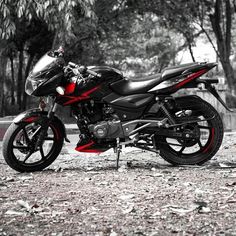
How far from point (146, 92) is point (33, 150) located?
148 cm

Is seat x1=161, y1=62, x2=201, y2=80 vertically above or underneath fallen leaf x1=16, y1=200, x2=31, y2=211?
above

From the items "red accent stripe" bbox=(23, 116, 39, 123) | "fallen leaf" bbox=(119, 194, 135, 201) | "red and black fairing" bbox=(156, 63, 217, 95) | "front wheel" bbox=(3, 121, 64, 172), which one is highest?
"red and black fairing" bbox=(156, 63, 217, 95)

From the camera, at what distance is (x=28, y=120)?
21.3 feet

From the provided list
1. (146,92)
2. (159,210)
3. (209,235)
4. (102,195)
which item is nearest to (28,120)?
(146,92)

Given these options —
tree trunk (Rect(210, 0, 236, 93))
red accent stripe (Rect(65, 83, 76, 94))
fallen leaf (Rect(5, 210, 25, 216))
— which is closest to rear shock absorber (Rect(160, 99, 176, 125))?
red accent stripe (Rect(65, 83, 76, 94))

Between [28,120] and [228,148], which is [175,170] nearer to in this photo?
[28,120]

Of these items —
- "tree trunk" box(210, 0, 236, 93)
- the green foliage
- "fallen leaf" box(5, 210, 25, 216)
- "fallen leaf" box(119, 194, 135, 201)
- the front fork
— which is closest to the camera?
"fallen leaf" box(5, 210, 25, 216)

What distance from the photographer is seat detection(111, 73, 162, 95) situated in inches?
257

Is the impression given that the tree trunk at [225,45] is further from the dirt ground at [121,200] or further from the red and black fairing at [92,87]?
the red and black fairing at [92,87]

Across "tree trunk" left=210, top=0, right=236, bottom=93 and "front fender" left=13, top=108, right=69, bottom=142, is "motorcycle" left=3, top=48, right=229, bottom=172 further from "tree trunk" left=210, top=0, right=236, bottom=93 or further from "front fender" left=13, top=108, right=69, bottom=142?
"tree trunk" left=210, top=0, right=236, bottom=93

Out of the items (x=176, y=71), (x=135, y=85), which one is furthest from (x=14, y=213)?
(x=176, y=71)

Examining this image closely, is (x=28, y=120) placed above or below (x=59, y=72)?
below

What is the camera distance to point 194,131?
6.65 metres

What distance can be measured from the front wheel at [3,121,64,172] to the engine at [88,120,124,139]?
17.0 inches
